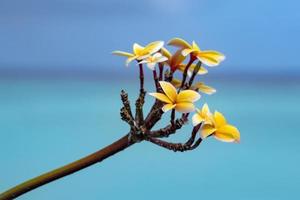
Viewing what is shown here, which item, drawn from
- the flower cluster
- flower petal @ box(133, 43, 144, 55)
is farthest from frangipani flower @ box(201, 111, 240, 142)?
flower petal @ box(133, 43, 144, 55)

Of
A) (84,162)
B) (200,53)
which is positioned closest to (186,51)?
(200,53)

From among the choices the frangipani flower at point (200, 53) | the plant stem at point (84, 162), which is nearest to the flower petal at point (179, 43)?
the frangipani flower at point (200, 53)

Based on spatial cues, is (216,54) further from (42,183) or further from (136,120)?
(42,183)

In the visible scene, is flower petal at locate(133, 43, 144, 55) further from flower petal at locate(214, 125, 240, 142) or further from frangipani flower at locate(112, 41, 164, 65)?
flower petal at locate(214, 125, 240, 142)

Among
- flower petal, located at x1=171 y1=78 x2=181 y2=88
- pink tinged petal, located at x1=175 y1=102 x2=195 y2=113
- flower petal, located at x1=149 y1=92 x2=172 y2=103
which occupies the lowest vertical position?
pink tinged petal, located at x1=175 y1=102 x2=195 y2=113

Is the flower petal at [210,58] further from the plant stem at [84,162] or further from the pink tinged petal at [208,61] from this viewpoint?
the plant stem at [84,162]

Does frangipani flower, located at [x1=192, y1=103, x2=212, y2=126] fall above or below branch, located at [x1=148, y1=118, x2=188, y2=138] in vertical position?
above

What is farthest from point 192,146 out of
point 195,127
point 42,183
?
point 42,183
